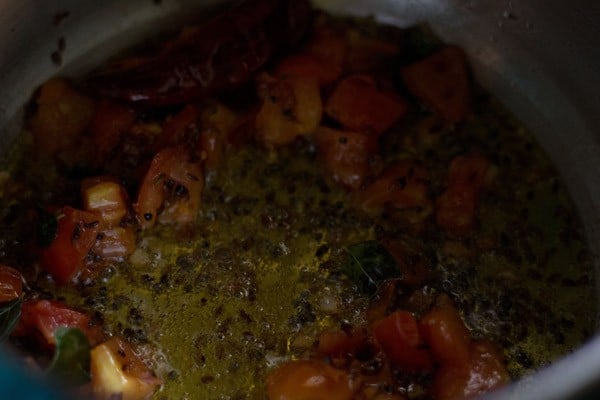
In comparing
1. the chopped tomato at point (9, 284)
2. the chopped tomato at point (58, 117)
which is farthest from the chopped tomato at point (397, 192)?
the chopped tomato at point (9, 284)

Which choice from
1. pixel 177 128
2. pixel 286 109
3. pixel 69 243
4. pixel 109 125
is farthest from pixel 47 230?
pixel 286 109

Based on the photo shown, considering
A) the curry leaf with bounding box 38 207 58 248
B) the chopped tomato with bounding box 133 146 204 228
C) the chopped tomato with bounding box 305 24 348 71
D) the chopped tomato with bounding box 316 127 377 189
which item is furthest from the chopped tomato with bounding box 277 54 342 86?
the curry leaf with bounding box 38 207 58 248

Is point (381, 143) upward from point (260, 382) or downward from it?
upward

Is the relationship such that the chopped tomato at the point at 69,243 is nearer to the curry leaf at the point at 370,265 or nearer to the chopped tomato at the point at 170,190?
the chopped tomato at the point at 170,190

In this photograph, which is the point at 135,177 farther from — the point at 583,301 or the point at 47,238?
the point at 583,301

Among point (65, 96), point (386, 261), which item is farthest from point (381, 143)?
point (65, 96)

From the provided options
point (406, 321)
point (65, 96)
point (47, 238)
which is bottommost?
point (406, 321)

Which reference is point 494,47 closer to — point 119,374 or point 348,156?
point 348,156

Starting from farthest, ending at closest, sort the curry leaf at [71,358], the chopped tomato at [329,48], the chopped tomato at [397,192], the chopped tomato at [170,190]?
1. the chopped tomato at [329,48]
2. the chopped tomato at [397,192]
3. the chopped tomato at [170,190]
4. the curry leaf at [71,358]
